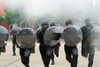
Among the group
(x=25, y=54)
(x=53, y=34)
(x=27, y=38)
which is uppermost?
(x=53, y=34)

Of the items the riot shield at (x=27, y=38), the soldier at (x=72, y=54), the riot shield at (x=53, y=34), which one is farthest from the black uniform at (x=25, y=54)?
the soldier at (x=72, y=54)

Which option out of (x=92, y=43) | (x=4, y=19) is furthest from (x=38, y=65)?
(x=4, y=19)

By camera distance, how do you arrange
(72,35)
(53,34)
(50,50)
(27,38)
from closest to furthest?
(72,35)
(53,34)
(27,38)
(50,50)

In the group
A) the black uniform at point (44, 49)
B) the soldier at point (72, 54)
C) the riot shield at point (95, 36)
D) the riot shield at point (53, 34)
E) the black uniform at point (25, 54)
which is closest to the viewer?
the riot shield at point (95, 36)

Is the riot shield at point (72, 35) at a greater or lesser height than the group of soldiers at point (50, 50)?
greater

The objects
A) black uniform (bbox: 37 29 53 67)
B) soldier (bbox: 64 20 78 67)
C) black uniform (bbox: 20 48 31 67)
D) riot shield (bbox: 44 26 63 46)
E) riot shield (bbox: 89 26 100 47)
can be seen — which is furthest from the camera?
black uniform (bbox: 37 29 53 67)

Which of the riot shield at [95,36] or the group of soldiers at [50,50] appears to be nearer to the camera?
the riot shield at [95,36]

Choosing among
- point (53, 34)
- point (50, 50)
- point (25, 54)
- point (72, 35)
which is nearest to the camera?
point (72, 35)

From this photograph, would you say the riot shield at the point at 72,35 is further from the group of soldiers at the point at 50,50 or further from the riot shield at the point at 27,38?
the riot shield at the point at 27,38

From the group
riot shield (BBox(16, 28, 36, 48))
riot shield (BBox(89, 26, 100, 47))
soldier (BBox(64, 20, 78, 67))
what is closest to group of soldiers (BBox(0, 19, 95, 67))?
soldier (BBox(64, 20, 78, 67))

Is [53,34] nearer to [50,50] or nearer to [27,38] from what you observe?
[27,38]

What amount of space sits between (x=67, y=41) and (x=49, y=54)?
1249 millimetres

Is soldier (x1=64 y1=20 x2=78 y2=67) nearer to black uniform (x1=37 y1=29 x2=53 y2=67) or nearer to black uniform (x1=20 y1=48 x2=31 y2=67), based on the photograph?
black uniform (x1=37 y1=29 x2=53 y2=67)

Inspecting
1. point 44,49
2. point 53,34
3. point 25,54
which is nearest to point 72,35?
point 53,34
